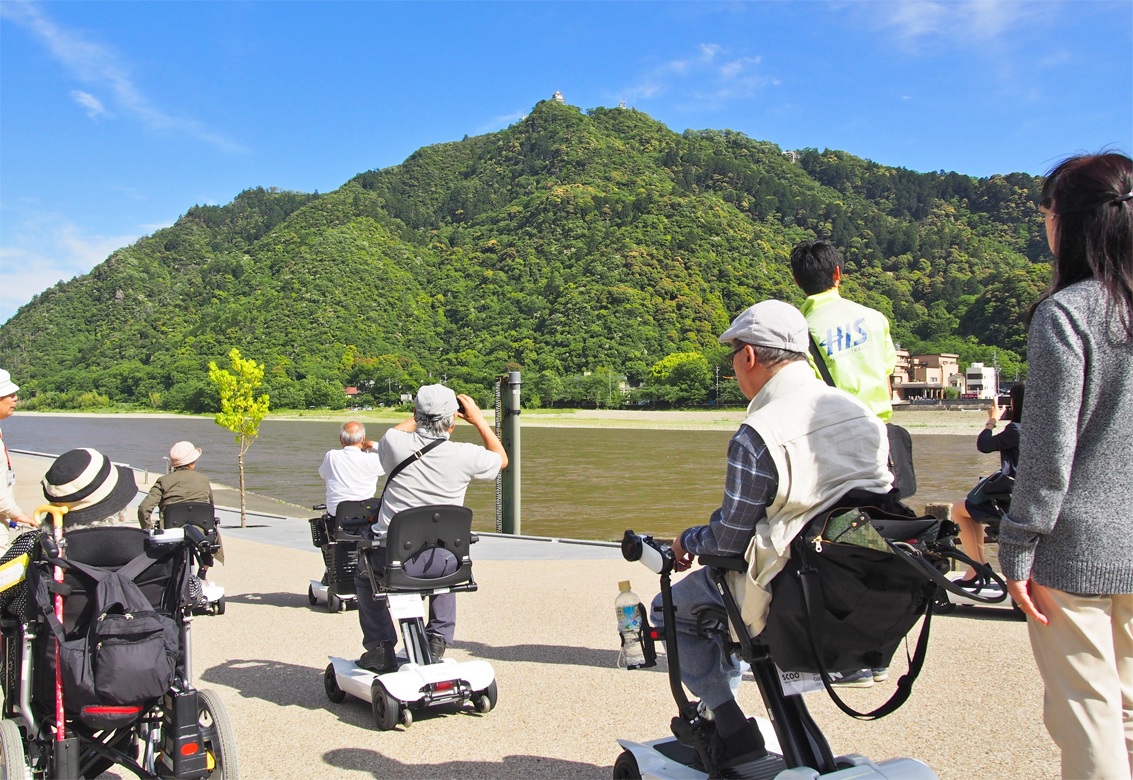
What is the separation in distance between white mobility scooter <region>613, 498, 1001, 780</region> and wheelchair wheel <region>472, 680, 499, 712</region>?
52.8 inches

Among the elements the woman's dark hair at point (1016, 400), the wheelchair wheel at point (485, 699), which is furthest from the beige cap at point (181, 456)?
the woman's dark hair at point (1016, 400)

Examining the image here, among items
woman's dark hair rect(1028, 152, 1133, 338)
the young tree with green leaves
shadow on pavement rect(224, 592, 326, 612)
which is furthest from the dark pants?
the young tree with green leaves

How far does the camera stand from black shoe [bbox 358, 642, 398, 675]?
13.2ft

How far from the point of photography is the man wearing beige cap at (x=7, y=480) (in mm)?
3445

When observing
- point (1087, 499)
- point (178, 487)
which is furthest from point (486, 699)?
point (178, 487)

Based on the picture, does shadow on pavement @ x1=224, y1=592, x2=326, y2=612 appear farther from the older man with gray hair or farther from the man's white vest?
the man's white vest

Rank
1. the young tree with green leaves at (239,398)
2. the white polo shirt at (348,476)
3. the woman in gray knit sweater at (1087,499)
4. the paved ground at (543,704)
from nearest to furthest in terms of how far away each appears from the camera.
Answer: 1. the woman in gray knit sweater at (1087,499)
2. the paved ground at (543,704)
3. the white polo shirt at (348,476)
4. the young tree with green leaves at (239,398)

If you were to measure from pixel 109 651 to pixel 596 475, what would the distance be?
84.6 ft

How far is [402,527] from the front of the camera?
373 cm

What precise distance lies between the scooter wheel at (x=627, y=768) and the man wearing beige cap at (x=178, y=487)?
16.1ft

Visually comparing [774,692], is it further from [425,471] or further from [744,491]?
[425,471]

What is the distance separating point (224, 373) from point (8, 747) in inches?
500

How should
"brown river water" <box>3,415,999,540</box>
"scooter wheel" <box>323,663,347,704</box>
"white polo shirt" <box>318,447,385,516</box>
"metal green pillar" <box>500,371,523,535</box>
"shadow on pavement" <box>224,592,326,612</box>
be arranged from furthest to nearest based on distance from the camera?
"brown river water" <box>3,415,999,540</box> < "metal green pillar" <box>500,371,523,535</box> < "shadow on pavement" <box>224,592,326,612</box> < "white polo shirt" <box>318,447,385,516</box> < "scooter wheel" <box>323,663,347,704</box>

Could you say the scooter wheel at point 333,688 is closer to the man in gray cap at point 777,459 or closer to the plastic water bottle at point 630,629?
the plastic water bottle at point 630,629
